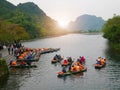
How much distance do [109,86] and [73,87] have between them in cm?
596

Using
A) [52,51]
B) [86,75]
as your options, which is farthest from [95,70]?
[52,51]

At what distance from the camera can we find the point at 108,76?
54312 millimetres

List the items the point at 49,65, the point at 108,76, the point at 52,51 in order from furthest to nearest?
the point at 52,51 < the point at 49,65 < the point at 108,76

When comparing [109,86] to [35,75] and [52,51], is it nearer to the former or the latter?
[35,75]

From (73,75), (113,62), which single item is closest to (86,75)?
(73,75)

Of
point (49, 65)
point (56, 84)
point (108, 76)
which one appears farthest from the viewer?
point (49, 65)

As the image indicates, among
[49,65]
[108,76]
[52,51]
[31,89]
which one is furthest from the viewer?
[52,51]

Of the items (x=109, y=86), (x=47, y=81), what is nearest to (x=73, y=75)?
(x=47, y=81)

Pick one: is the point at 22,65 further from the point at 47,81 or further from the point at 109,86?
the point at 109,86

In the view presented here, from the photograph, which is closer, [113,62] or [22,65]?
[22,65]

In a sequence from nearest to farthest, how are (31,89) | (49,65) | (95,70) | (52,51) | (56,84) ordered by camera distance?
(31,89)
(56,84)
(95,70)
(49,65)
(52,51)

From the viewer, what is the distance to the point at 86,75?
55.2m

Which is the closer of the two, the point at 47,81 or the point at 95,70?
the point at 47,81

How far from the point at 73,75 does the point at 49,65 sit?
14.2 m
